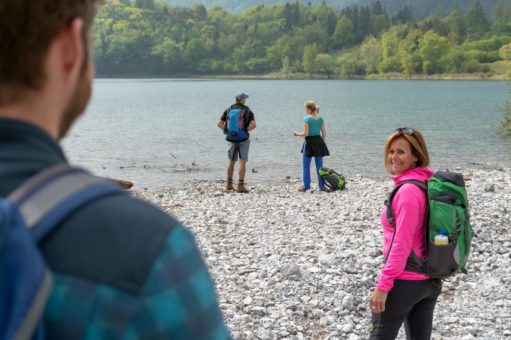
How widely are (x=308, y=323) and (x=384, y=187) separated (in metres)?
11.7

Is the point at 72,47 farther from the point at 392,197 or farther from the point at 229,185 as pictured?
the point at 229,185

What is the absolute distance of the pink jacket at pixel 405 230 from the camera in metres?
4.31

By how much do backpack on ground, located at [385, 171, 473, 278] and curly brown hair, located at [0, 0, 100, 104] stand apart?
3.50 meters

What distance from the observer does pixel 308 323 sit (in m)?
6.90

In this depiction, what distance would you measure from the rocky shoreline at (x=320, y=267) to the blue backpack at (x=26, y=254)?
5.53 m

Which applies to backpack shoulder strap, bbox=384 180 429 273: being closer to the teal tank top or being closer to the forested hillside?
the teal tank top

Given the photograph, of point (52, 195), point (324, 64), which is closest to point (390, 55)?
point (324, 64)

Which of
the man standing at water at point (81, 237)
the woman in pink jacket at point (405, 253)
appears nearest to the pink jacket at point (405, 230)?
the woman in pink jacket at point (405, 253)

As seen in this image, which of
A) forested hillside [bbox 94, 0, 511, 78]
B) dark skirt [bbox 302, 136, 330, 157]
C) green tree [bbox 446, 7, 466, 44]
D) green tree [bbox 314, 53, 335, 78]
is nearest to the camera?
dark skirt [bbox 302, 136, 330, 157]

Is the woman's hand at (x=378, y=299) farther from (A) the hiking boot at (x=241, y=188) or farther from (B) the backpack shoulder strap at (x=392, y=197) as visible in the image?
(A) the hiking boot at (x=241, y=188)

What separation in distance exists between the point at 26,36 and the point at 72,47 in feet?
0.35

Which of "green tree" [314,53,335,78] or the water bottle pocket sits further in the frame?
"green tree" [314,53,335,78]

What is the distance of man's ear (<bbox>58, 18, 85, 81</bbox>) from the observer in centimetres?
122

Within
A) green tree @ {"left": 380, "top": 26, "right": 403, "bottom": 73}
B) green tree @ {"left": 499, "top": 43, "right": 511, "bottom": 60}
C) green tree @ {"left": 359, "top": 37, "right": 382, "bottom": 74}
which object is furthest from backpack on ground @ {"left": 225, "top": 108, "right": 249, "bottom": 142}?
green tree @ {"left": 359, "top": 37, "right": 382, "bottom": 74}
